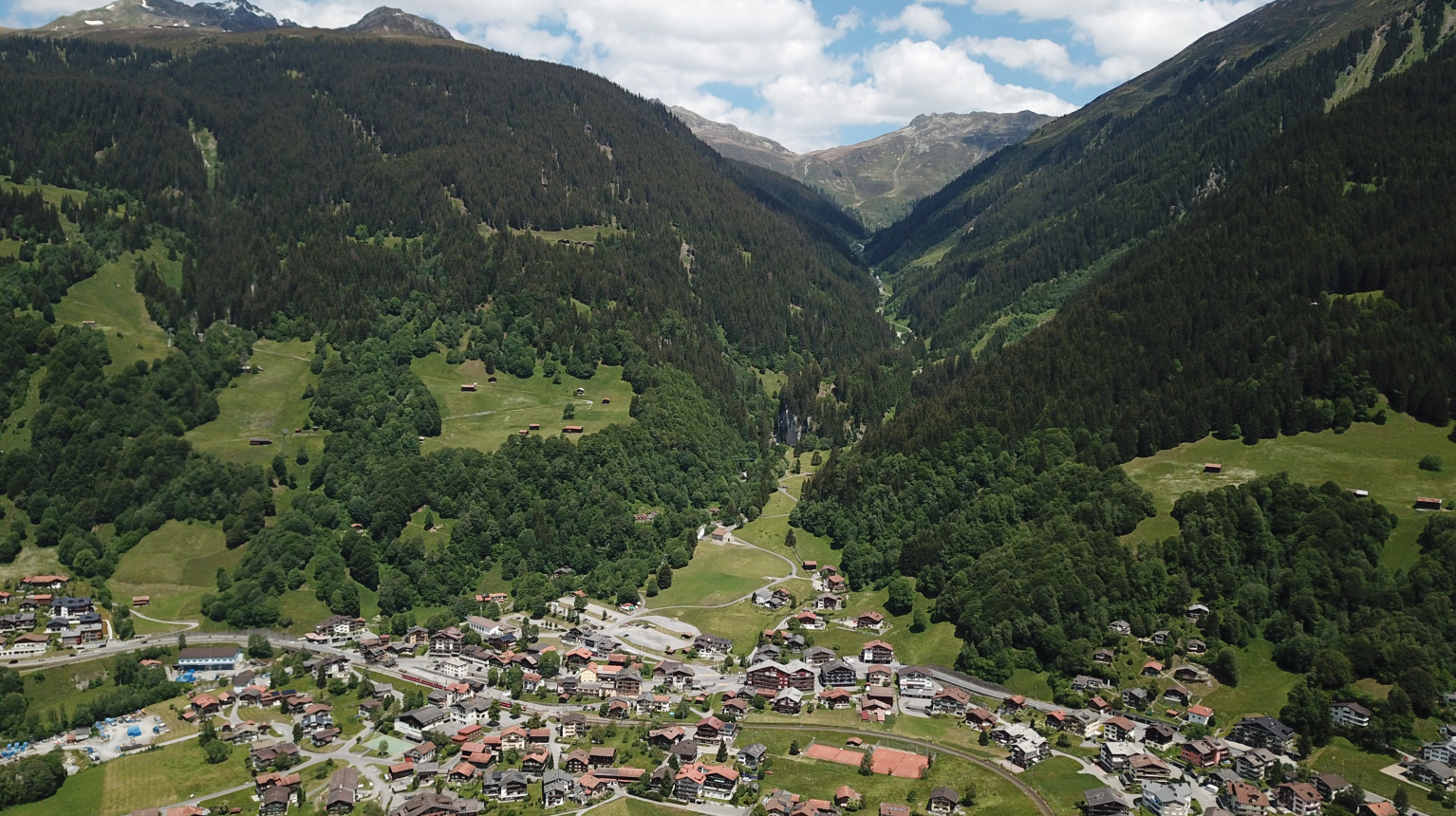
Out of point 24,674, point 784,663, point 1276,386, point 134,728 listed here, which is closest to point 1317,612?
point 1276,386

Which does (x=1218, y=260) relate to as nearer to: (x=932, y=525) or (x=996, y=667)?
(x=932, y=525)

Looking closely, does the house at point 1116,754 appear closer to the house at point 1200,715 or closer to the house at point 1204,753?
the house at point 1204,753

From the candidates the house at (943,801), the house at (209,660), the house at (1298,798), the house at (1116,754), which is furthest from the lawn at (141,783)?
the house at (1298,798)

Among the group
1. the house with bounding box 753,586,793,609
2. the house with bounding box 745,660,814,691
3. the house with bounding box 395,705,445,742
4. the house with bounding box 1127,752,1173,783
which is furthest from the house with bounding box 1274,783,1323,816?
the house with bounding box 395,705,445,742

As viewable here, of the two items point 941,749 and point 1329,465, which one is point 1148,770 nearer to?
point 941,749

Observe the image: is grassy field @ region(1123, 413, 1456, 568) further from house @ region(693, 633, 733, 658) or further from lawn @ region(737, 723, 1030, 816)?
house @ region(693, 633, 733, 658)

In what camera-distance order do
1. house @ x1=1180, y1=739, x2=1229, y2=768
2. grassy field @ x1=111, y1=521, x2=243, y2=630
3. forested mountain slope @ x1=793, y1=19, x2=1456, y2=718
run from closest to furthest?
1. house @ x1=1180, y1=739, x2=1229, y2=768
2. forested mountain slope @ x1=793, y1=19, x2=1456, y2=718
3. grassy field @ x1=111, y1=521, x2=243, y2=630

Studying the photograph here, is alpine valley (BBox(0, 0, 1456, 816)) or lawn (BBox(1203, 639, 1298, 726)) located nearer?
alpine valley (BBox(0, 0, 1456, 816))
